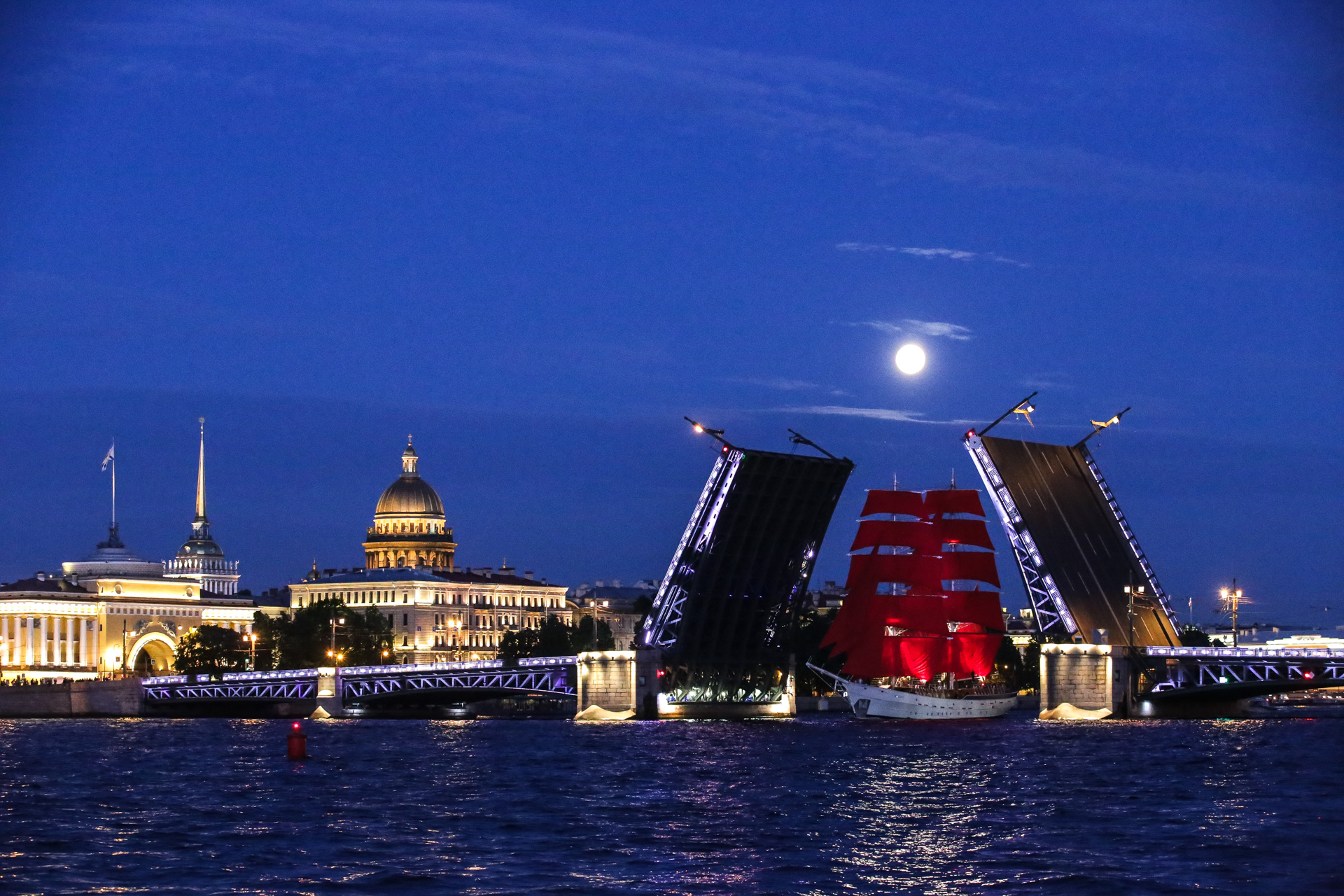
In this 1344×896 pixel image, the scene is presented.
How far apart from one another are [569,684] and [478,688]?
314cm

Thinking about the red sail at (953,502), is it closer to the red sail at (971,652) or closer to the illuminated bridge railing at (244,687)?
the red sail at (971,652)

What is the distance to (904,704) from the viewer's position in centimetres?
8050

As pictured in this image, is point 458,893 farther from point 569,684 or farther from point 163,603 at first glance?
point 163,603

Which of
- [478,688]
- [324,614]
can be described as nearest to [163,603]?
[324,614]

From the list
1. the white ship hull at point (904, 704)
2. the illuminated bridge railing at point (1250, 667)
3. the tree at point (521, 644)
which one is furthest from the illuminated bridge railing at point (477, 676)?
the tree at point (521, 644)

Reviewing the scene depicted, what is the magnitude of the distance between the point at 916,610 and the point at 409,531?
72.2 metres

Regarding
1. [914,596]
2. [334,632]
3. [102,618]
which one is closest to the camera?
[914,596]

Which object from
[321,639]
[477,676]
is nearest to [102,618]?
[321,639]

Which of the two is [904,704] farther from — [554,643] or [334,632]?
[554,643]

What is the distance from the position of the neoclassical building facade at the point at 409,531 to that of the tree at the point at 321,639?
24758mm

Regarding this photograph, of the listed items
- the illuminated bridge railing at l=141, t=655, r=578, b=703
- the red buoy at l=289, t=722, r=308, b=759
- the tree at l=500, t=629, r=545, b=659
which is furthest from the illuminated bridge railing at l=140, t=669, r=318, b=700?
the red buoy at l=289, t=722, r=308, b=759

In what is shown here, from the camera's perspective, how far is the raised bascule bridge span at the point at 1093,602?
2596 inches

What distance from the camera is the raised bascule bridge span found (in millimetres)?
65938

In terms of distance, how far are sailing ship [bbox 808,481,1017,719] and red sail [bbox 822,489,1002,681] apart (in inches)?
1.0
